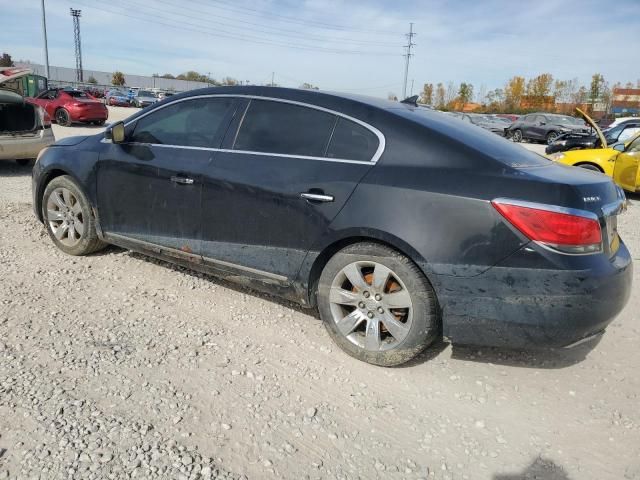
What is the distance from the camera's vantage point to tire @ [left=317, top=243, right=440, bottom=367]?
2.97 m

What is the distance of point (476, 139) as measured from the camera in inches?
128

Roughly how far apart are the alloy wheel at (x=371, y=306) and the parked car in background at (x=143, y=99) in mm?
40874

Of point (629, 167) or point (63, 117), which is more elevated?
point (629, 167)

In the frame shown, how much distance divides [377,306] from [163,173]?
6.40 feet

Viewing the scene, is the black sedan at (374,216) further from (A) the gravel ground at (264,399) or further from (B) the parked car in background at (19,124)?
(B) the parked car in background at (19,124)

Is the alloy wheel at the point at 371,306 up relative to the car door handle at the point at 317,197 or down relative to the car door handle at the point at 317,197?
down

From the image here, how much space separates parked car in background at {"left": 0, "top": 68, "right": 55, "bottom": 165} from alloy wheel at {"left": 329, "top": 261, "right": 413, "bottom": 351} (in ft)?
24.5

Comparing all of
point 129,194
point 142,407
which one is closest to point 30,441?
point 142,407

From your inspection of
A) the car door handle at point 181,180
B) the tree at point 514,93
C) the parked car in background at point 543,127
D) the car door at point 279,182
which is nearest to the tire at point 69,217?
the car door handle at point 181,180

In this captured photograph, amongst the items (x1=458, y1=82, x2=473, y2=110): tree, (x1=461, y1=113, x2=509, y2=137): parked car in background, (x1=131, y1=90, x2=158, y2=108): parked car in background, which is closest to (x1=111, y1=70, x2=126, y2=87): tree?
(x1=131, y1=90, x2=158, y2=108): parked car in background

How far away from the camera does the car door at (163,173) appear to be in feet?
12.4

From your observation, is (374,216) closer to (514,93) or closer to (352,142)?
(352,142)

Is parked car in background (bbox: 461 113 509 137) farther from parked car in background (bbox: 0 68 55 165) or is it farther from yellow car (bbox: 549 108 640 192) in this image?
parked car in background (bbox: 0 68 55 165)

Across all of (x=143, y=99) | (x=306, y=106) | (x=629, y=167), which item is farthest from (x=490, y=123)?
(x=306, y=106)
